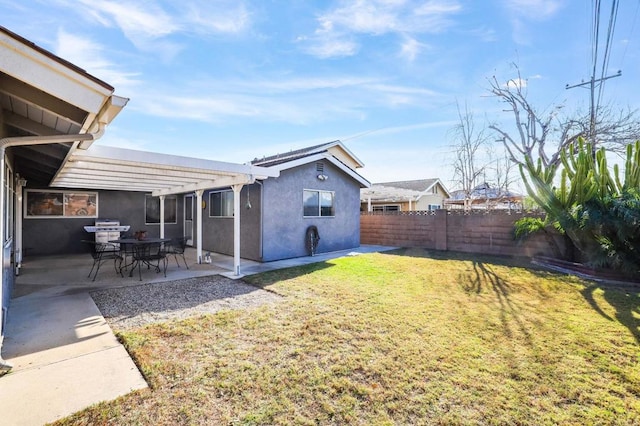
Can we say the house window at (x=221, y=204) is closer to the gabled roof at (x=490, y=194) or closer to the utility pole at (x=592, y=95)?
the utility pole at (x=592, y=95)

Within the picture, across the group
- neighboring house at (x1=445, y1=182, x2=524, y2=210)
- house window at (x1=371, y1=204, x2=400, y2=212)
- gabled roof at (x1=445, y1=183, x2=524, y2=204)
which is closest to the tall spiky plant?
neighboring house at (x1=445, y1=182, x2=524, y2=210)

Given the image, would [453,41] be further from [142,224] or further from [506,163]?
[142,224]

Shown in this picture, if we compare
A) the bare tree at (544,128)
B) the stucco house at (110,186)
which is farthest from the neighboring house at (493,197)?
the stucco house at (110,186)

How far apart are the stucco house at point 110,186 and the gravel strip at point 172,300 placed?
3.90 ft

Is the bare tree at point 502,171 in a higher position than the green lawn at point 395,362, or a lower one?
higher

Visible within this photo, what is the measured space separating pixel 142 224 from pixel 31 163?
19.6 feet

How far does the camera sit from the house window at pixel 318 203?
35.8 ft

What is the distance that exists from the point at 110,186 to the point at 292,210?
646 cm

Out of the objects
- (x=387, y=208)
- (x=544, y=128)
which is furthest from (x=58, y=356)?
(x=544, y=128)

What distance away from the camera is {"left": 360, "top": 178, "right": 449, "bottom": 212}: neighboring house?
1895cm

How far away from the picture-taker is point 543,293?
610 centimetres

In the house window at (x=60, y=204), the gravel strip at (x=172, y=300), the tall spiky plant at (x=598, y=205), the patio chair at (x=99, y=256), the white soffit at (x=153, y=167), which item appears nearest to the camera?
the gravel strip at (x=172, y=300)

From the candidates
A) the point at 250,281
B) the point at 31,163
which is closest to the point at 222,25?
the point at 31,163

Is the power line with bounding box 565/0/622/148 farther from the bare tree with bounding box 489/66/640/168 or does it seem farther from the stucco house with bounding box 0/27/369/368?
the stucco house with bounding box 0/27/369/368
